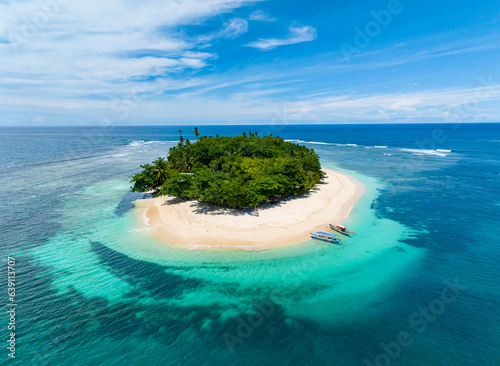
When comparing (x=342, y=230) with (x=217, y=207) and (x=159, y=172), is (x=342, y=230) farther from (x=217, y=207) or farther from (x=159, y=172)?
(x=159, y=172)

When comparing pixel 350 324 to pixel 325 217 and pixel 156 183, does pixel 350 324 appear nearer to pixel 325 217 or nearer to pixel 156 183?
pixel 325 217

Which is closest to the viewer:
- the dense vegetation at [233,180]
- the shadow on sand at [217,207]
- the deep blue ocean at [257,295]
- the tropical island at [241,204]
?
the deep blue ocean at [257,295]

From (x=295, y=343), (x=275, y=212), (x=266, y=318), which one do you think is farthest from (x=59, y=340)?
(x=275, y=212)

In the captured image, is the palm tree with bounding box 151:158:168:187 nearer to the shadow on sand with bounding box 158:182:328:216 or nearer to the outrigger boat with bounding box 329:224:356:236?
the shadow on sand with bounding box 158:182:328:216

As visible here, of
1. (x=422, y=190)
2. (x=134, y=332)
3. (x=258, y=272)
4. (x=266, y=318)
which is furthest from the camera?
(x=422, y=190)

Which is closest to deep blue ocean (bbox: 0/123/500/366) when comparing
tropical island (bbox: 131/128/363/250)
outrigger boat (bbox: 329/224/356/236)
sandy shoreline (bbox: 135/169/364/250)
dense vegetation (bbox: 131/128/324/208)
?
outrigger boat (bbox: 329/224/356/236)

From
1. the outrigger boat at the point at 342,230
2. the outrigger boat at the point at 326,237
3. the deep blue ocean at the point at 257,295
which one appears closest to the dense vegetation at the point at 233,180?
the deep blue ocean at the point at 257,295

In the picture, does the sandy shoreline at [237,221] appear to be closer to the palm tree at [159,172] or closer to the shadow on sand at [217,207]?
the shadow on sand at [217,207]
